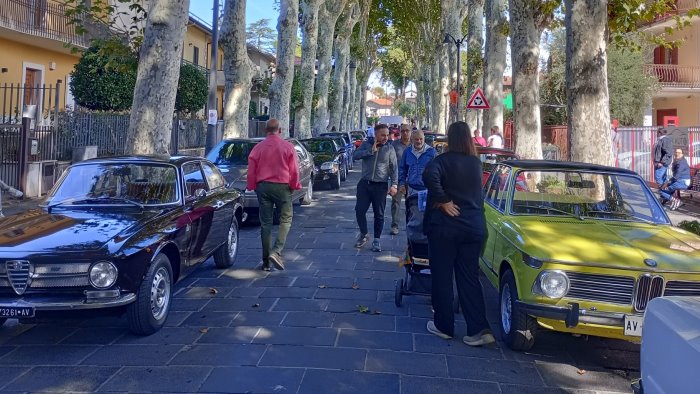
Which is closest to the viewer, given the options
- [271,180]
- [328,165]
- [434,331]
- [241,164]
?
[434,331]

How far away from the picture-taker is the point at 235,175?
12.2m

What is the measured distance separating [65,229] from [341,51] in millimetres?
33951

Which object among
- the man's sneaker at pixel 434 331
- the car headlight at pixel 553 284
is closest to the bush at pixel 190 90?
the man's sneaker at pixel 434 331

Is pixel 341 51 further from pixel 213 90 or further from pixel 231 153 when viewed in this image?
pixel 231 153

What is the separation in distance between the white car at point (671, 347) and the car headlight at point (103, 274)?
3.97 metres

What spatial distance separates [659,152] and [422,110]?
70.0 metres

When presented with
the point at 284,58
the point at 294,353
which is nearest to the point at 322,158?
the point at 284,58

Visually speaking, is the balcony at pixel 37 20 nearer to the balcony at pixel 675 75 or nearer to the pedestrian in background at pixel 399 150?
the pedestrian in background at pixel 399 150

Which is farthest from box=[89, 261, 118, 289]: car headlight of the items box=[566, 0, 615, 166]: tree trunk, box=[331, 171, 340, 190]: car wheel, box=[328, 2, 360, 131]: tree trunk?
box=[328, 2, 360, 131]: tree trunk

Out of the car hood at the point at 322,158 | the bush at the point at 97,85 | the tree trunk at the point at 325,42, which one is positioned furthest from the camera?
the tree trunk at the point at 325,42

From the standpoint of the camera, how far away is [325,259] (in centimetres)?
929

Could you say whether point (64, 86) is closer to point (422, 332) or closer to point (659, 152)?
point (659, 152)

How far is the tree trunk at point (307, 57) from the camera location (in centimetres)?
2433

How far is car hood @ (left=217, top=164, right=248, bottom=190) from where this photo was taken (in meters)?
11.9
